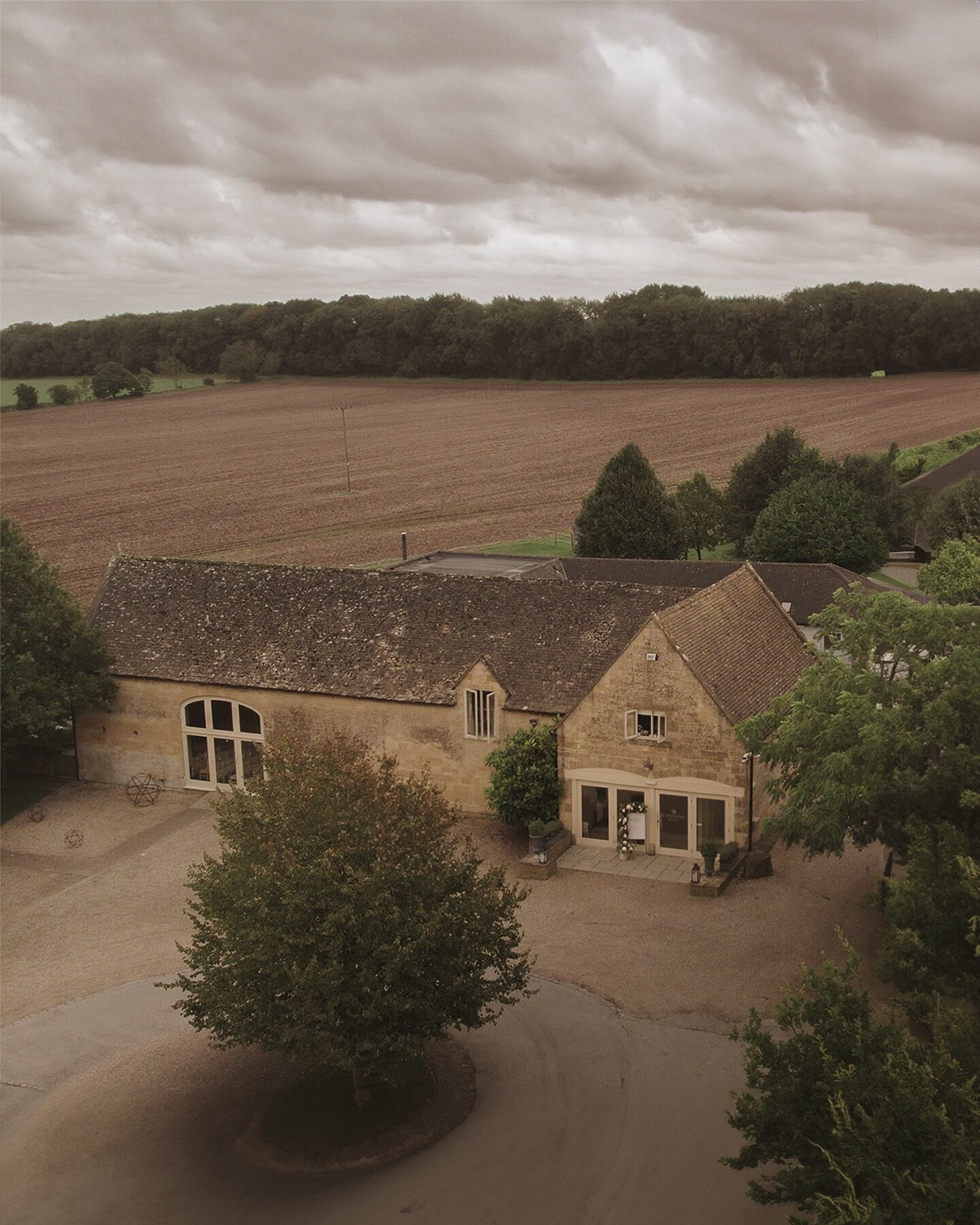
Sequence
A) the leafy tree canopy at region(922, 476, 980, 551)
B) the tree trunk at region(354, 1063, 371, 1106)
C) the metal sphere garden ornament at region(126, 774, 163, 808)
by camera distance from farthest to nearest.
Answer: the leafy tree canopy at region(922, 476, 980, 551) < the metal sphere garden ornament at region(126, 774, 163, 808) < the tree trunk at region(354, 1063, 371, 1106)

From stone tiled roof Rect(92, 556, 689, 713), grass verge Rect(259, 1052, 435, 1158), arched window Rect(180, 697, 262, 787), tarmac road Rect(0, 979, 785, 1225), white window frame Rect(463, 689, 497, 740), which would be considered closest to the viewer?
tarmac road Rect(0, 979, 785, 1225)

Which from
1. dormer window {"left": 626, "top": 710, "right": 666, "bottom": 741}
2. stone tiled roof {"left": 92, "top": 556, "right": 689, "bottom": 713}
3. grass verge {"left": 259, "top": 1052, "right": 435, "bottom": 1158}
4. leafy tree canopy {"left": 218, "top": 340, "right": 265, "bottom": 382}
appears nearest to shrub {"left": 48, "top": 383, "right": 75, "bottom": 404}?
leafy tree canopy {"left": 218, "top": 340, "right": 265, "bottom": 382}

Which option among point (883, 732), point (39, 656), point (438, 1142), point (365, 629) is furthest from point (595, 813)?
point (39, 656)

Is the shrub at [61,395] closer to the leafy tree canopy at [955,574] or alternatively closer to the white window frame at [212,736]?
the white window frame at [212,736]

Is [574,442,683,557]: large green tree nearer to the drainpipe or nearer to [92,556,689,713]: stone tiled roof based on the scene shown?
[92,556,689,713]: stone tiled roof

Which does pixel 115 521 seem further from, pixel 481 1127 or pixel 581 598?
pixel 481 1127

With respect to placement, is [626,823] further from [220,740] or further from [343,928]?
[343,928]
